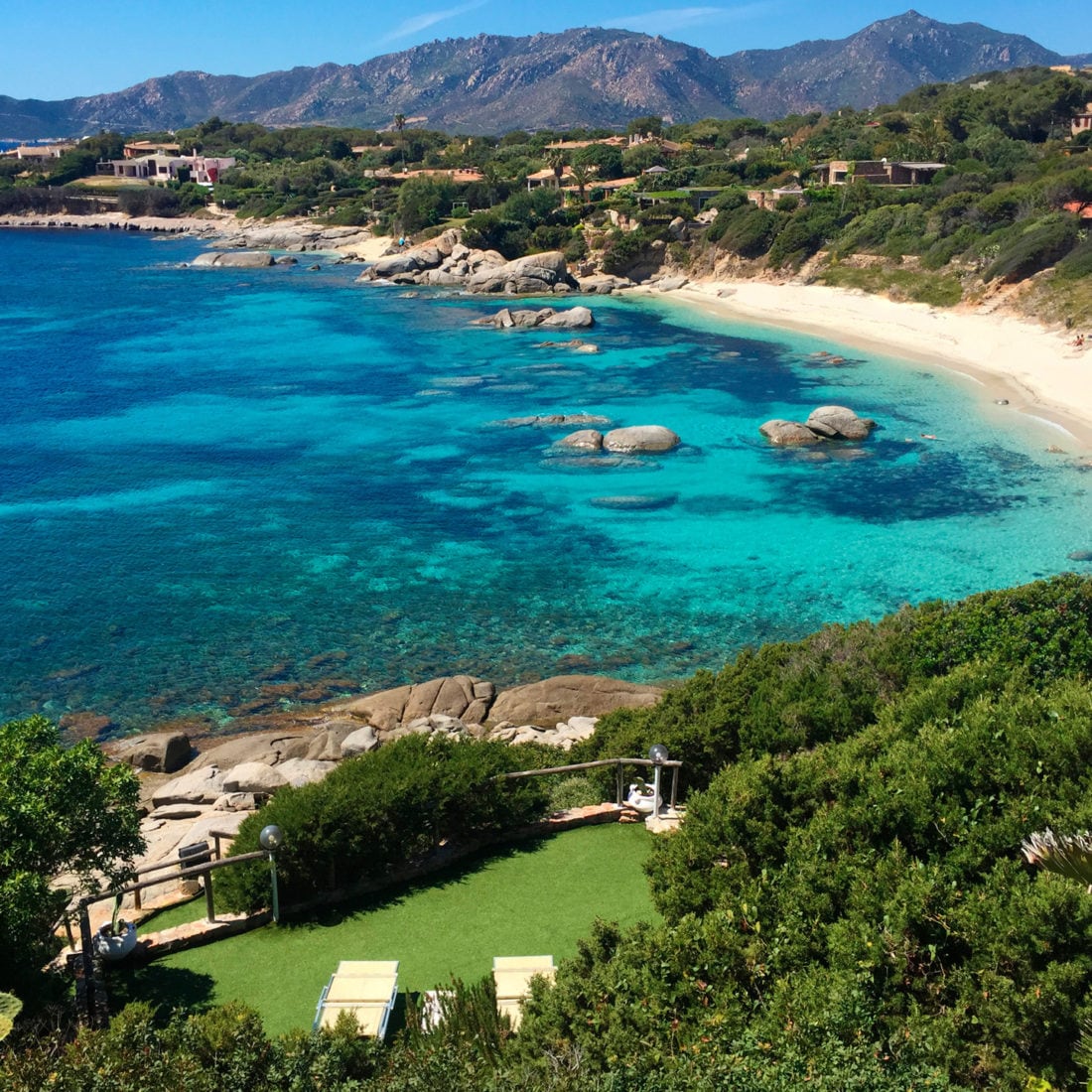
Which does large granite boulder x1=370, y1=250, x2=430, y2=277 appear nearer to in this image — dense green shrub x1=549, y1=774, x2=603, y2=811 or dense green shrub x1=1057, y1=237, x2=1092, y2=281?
dense green shrub x1=1057, y1=237, x2=1092, y2=281

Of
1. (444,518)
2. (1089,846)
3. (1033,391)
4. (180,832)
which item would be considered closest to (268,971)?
(180,832)

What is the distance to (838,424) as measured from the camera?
1560 inches

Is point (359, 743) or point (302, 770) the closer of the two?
point (302, 770)

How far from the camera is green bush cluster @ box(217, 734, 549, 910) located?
10648 mm

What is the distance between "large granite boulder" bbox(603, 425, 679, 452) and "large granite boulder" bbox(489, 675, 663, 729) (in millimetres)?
18244

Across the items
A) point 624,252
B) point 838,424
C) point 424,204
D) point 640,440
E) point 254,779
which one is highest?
point 424,204

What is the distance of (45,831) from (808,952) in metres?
6.21

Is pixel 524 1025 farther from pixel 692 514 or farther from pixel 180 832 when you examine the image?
Result: pixel 692 514

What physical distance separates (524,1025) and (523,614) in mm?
17407

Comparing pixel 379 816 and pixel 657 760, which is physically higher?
pixel 657 760

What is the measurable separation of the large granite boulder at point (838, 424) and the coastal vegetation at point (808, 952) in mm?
28583

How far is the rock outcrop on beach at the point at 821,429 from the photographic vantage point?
39.6m

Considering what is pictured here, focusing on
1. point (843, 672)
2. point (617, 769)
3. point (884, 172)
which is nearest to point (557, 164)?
point (884, 172)

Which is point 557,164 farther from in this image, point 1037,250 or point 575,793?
point 575,793
